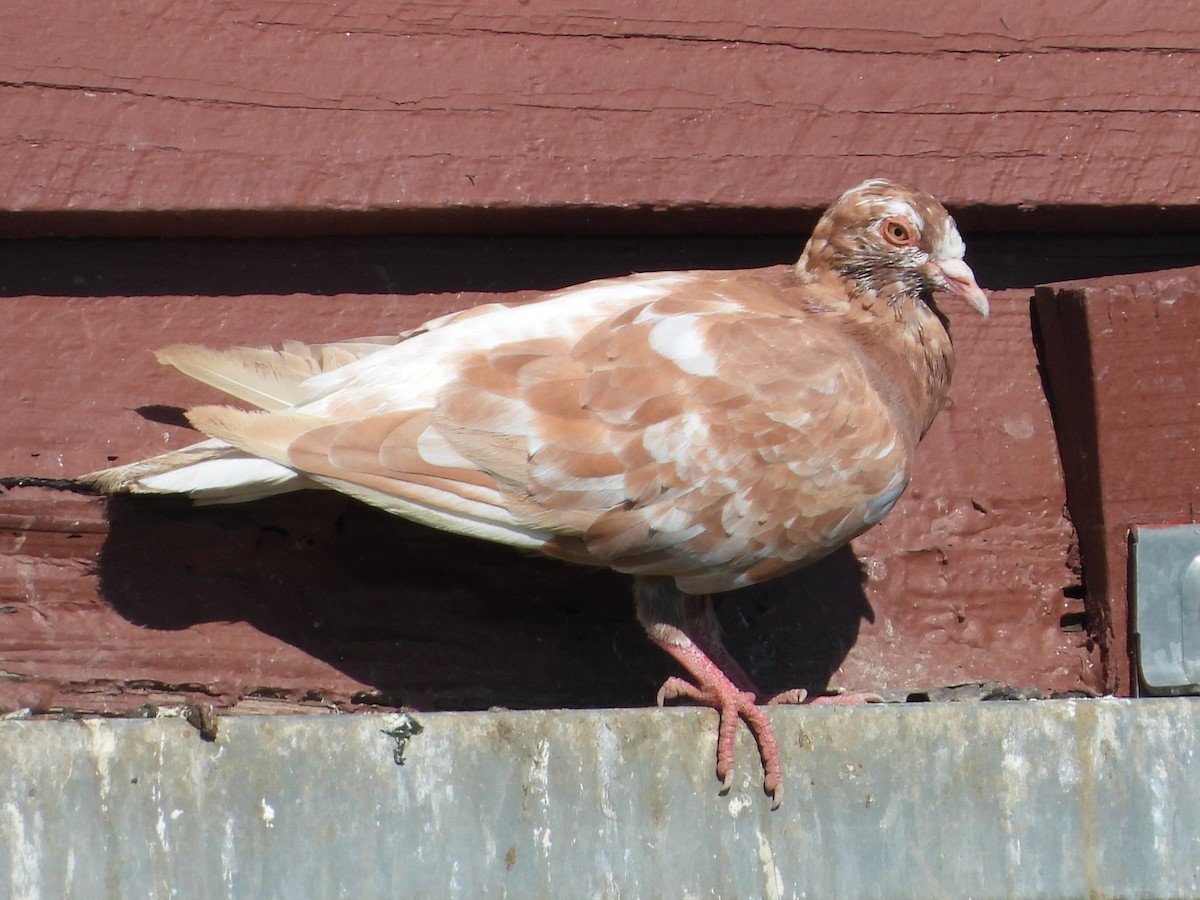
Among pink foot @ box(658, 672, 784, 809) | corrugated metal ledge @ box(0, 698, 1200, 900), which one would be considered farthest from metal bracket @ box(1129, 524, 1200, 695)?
pink foot @ box(658, 672, 784, 809)

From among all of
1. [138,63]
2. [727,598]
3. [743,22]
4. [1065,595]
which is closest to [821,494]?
[727,598]

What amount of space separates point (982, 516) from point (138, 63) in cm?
161

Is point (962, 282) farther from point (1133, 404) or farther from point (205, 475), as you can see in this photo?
point (205, 475)

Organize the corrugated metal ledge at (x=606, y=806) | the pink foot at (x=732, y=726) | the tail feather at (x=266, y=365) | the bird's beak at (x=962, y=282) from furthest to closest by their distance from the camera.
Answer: the bird's beak at (x=962, y=282)
the tail feather at (x=266, y=365)
the pink foot at (x=732, y=726)
the corrugated metal ledge at (x=606, y=806)

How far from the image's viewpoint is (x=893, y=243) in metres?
2.28

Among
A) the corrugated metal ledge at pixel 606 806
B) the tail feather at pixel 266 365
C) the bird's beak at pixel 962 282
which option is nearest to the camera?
the corrugated metal ledge at pixel 606 806

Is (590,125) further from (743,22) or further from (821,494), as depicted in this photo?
(821,494)

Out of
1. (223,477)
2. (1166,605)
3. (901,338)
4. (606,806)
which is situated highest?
(901,338)

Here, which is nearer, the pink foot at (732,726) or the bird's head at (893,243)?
the pink foot at (732,726)

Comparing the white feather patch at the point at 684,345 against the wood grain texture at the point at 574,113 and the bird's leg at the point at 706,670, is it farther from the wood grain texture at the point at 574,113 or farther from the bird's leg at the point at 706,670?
the bird's leg at the point at 706,670

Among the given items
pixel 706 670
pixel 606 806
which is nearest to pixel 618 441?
pixel 706 670

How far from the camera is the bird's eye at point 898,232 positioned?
2244 mm

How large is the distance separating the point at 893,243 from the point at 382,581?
1.01 metres

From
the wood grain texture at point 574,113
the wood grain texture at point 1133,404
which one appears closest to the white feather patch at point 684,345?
the wood grain texture at point 574,113
